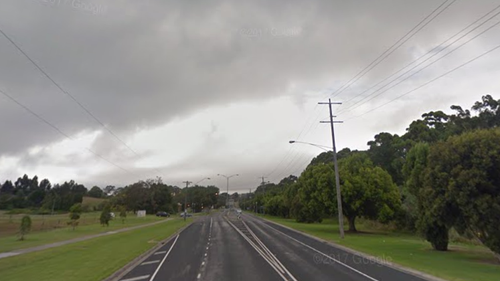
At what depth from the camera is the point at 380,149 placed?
302 feet

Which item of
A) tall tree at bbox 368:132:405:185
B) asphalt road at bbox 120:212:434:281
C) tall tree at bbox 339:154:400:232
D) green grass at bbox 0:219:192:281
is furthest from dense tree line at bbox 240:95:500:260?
tall tree at bbox 368:132:405:185

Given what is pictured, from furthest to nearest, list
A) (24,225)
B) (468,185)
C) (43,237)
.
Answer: (43,237) → (24,225) → (468,185)

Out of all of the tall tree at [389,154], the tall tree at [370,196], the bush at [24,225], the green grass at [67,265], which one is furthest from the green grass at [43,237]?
the tall tree at [389,154]

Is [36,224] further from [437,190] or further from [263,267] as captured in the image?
[437,190]

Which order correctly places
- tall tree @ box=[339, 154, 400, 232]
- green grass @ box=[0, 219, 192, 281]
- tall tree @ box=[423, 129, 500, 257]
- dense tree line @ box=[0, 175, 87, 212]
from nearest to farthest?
green grass @ box=[0, 219, 192, 281] → tall tree @ box=[423, 129, 500, 257] → tall tree @ box=[339, 154, 400, 232] → dense tree line @ box=[0, 175, 87, 212]

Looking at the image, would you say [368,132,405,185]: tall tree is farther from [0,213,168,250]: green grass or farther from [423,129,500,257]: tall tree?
[0,213,168,250]: green grass

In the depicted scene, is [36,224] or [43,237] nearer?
[43,237]

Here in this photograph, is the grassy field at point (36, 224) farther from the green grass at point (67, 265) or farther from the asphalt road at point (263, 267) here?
the asphalt road at point (263, 267)

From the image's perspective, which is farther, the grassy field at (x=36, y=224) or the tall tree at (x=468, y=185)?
the grassy field at (x=36, y=224)

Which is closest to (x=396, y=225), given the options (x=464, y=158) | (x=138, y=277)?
(x=464, y=158)

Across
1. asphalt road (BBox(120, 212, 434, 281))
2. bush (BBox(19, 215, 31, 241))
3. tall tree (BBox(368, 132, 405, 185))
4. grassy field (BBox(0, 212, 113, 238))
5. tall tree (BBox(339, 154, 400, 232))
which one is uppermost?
tall tree (BBox(368, 132, 405, 185))

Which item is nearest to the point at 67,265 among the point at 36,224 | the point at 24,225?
the point at 24,225

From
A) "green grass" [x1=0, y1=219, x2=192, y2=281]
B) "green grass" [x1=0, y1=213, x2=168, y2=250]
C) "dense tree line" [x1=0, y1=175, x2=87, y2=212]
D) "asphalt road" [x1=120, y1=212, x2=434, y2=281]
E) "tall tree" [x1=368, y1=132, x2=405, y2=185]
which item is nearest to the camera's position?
"asphalt road" [x1=120, y1=212, x2=434, y2=281]

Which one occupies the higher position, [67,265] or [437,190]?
[437,190]
